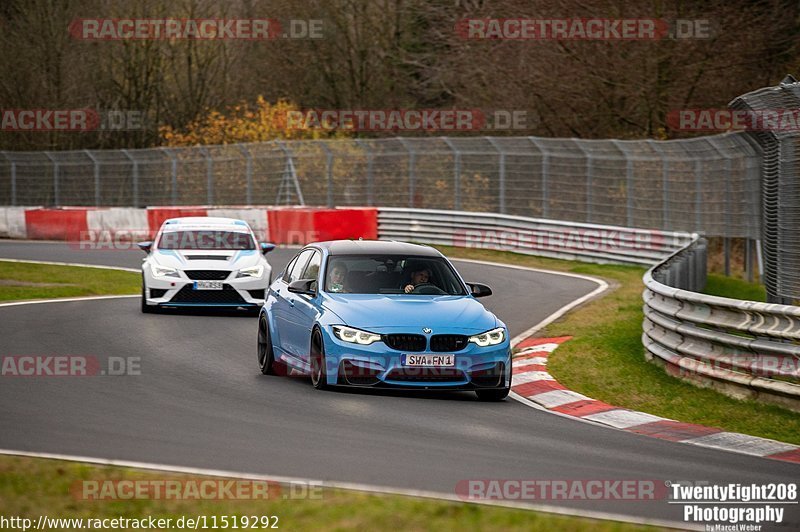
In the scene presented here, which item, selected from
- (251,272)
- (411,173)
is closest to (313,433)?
(251,272)

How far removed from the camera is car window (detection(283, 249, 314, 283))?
14.1 meters

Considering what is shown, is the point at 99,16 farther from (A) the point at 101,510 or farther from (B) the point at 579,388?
(A) the point at 101,510

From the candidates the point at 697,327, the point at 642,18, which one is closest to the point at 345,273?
the point at 697,327

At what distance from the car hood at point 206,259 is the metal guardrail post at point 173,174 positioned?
2441cm

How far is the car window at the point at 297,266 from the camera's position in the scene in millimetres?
14117

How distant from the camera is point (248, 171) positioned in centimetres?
4272

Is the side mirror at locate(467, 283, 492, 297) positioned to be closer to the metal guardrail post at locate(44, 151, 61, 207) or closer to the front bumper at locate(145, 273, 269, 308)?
the front bumper at locate(145, 273, 269, 308)

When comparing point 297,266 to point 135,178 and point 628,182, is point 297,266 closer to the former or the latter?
point 628,182

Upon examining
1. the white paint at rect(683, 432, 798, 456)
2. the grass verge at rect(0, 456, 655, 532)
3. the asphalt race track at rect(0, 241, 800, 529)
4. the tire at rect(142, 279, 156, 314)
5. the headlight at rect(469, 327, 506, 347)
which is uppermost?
the headlight at rect(469, 327, 506, 347)

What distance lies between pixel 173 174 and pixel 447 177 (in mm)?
11784

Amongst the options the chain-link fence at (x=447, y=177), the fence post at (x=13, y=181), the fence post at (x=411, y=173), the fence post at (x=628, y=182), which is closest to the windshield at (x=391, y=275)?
the chain-link fence at (x=447, y=177)

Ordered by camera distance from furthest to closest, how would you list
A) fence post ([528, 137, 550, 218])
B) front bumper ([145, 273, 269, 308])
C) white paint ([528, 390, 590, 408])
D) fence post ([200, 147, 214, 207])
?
fence post ([200, 147, 214, 207]) < fence post ([528, 137, 550, 218]) < front bumper ([145, 273, 269, 308]) < white paint ([528, 390, 590, 408])

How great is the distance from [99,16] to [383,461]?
50094 millimetres

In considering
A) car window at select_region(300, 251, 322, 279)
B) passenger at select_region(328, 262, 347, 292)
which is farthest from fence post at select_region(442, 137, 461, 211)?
passenger at select_region(328, 262, 347, 292)
